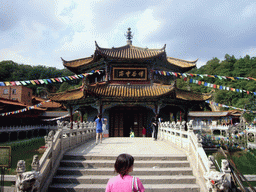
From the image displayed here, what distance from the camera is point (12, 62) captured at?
Answer: 8262 centimetres

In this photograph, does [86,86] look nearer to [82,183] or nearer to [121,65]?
[121,65]

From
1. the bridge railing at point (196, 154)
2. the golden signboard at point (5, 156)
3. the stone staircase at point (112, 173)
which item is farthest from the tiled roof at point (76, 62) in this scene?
the golden signboard at point (5, 156)

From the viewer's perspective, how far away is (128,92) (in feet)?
55.0

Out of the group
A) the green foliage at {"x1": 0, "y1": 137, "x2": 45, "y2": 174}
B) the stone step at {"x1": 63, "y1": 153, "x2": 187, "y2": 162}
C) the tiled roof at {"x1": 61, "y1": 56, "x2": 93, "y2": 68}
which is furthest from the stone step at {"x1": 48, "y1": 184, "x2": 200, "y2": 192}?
the tiled roof at {"x1": 61, "y1": 56, "x2": 93, "y2": 68}

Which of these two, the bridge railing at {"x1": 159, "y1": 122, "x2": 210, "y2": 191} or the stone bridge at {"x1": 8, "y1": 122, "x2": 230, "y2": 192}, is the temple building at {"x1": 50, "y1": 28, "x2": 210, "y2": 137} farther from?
the stone bridge at {"x1": 8, "y1": 122, "x2": 230, "y2": 192}

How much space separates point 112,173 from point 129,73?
11997 mm

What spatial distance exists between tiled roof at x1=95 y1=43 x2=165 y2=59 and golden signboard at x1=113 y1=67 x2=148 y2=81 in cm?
110

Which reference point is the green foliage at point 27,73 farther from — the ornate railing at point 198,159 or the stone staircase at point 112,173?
the ornate railing at point 198,159

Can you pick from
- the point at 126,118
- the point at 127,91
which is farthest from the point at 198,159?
the point at 126,118

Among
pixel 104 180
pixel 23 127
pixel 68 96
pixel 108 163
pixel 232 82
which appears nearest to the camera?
pixel 104 180

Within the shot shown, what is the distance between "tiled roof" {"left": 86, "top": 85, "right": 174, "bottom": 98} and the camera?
1612 centimetres

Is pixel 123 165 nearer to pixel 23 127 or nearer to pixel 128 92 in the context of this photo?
pixel 128 92

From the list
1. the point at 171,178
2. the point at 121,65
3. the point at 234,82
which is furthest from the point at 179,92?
the point at 234,82

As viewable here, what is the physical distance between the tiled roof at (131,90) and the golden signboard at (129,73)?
80 centimetres
